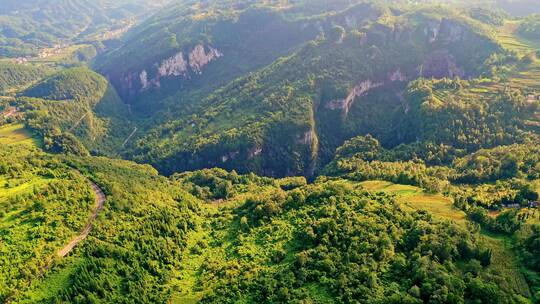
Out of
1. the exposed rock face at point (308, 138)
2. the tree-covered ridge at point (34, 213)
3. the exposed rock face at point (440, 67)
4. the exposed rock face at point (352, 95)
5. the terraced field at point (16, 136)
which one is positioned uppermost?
the tree-covered ridge at point (34, 213)

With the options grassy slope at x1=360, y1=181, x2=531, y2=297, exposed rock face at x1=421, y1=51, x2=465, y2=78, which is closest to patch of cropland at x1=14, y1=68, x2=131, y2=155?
grassy slope at x1=360, y1=181, x2=531, y2=297

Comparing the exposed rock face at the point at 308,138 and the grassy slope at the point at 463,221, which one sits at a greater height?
the grassy slope at the point at 463,221

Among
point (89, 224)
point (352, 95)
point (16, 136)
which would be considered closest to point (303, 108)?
point (352, 95)

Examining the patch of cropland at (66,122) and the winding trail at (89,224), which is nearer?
the winding trail at (89,224)

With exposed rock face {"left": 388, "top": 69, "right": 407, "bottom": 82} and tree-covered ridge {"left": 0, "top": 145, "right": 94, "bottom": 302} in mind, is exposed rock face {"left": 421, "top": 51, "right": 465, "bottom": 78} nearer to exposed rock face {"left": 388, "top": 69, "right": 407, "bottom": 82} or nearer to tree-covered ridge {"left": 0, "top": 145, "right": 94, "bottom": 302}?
exposed rock face {"left": 388, "top": 69, "right": 407, "bottom": 82}

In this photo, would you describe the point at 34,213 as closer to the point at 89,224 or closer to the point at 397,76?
the point at 89,224

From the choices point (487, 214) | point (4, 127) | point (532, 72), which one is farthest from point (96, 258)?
point (532, 72)

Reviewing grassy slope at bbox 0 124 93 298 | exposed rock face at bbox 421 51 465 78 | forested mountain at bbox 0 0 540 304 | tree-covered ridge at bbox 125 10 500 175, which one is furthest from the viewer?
exposed rock face at bbox 421 51 465 78

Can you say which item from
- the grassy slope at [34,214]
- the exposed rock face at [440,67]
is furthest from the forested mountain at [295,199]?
the exposed rock face at [440,67]

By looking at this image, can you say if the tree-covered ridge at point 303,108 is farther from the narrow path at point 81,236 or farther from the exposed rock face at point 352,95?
the narrow path at point 81,236

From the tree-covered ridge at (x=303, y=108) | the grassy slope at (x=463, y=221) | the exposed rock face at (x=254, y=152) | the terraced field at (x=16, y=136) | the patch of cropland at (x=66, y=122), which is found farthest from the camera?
the tree-covered ridge at (x=303, y=108)
